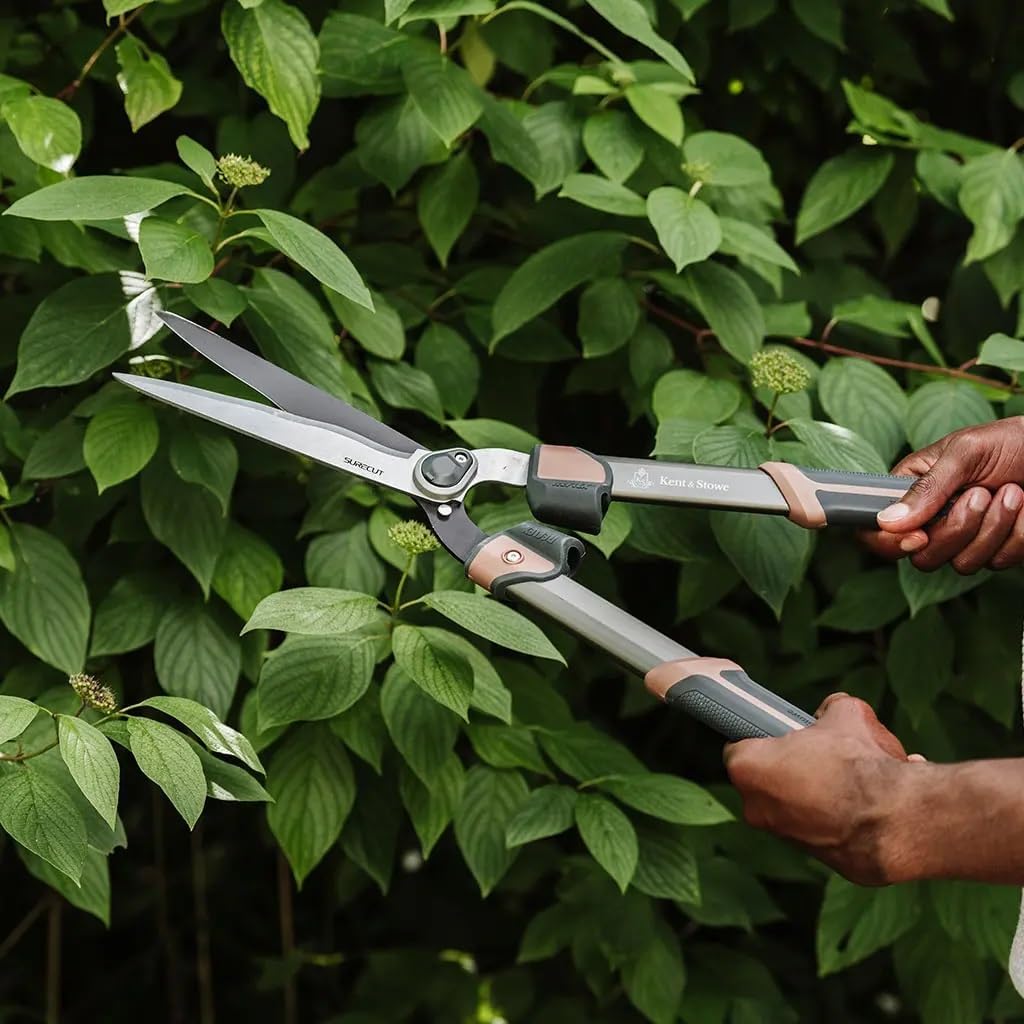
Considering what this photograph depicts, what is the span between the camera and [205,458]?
3.94 ft

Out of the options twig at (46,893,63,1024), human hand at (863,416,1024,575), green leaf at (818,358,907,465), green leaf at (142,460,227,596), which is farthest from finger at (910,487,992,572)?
twig at (46,893,63,1024)

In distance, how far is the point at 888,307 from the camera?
4.75 feet

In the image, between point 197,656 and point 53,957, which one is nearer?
point 197,656

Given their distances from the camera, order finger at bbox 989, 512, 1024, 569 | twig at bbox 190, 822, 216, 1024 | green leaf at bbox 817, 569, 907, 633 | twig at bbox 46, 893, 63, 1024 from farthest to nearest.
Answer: twig at bbox 190, 822, 216, 1024 < twig at bbox 46, 893, 63, 1024 < green leaf at bbox 817, 569, 907, 633 < finger at bbox 989, 512, 1024, 569

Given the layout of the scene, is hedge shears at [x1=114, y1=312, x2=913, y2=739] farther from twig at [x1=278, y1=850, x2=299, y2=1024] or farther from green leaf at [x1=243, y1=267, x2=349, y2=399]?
twig at [x1=278, y1=850, x2=299, y2=1024]

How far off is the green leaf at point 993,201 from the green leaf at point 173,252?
708mm

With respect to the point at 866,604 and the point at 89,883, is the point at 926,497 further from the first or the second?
the point at 89,883

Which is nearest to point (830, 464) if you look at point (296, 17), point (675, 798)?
point (675, 798)

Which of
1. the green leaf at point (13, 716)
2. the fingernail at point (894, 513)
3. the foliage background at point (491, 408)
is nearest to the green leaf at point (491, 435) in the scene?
the foliage background at point (491, 408)

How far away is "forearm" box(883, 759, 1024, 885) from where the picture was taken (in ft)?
2.56

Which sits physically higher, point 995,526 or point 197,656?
point 995,526

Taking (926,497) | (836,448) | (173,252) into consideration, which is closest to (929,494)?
(926,497)

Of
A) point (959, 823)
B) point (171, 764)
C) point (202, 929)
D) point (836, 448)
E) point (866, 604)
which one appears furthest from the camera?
point (202, 929)

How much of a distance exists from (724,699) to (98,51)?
2.63ft
